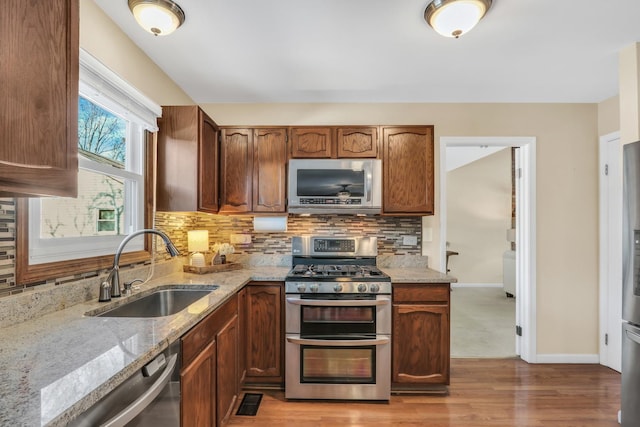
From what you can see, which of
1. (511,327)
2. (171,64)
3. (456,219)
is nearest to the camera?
(171,64)

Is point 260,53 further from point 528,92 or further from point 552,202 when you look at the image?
point 552,202

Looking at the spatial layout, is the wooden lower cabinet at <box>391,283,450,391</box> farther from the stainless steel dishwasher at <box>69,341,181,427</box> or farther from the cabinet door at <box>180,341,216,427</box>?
the stainless steel dishwasher at <box>69,341,181,427</box>

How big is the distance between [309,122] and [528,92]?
195 cm

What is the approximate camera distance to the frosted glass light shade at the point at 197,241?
2.70 m

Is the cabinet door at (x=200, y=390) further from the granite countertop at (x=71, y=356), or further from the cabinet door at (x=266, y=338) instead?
the cabinet door at (x=266, y=338)

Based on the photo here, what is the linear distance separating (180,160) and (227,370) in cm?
147

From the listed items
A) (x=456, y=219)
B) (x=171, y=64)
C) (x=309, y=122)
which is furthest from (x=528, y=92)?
(x=456, y=219)

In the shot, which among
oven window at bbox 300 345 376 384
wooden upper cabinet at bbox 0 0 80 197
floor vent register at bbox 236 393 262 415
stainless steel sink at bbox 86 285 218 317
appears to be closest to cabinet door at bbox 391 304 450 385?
oven window at bbox 300 345 376 384

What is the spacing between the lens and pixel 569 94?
284 centimetres

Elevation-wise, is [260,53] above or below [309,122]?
above

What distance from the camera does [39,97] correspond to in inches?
37.7

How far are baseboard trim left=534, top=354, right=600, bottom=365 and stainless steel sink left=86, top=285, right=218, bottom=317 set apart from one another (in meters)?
2.97

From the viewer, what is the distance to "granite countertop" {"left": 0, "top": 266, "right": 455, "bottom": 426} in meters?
0.74

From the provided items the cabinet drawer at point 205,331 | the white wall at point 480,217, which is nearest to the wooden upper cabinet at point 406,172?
the cabinet drawer at point 205,331
